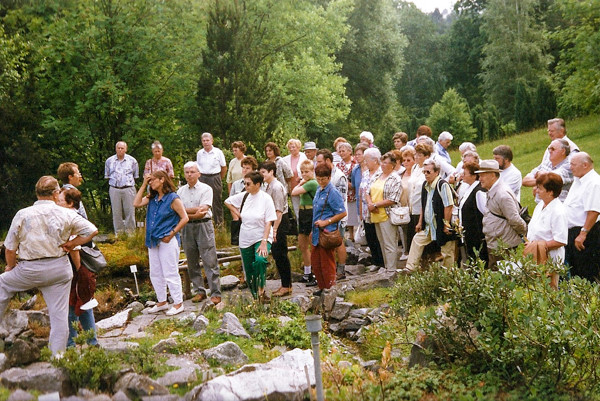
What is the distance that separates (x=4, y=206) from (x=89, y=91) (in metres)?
3.24

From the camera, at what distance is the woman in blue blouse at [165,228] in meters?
8.89

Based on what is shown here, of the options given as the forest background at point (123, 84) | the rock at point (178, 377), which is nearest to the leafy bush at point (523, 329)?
the rock at point (178, 377)

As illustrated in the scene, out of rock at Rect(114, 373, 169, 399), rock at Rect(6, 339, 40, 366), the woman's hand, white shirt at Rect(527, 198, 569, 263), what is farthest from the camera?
the woman's hand

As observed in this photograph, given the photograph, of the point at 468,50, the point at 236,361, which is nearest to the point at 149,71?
the point at 236,361

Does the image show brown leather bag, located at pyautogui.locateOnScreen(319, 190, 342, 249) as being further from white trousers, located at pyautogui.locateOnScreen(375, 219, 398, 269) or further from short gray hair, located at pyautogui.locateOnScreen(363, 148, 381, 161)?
short gray hair, located at pyautogui.locateOnScreen(363, 148, 381, 161)

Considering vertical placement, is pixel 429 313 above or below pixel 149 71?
below

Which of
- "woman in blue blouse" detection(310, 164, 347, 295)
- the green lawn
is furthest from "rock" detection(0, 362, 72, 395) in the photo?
the green lawn

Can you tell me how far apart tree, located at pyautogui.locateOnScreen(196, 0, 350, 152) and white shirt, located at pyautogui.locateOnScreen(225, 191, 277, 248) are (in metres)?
6.30

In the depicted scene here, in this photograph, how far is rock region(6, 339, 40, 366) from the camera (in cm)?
668

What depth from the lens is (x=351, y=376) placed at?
5.97m

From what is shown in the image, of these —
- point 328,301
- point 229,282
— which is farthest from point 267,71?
point 328,301

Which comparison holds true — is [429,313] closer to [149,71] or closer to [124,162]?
[124,162]

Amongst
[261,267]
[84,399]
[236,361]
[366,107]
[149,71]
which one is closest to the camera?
[84,399]

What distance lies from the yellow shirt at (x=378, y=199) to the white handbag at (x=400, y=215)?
0.14 metres
